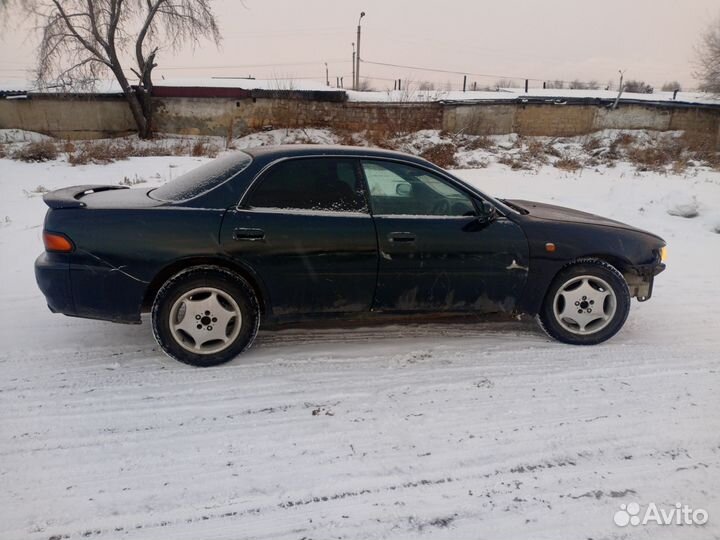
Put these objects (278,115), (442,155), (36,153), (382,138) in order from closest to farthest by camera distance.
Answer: (36,153), (442,155), (382,138), (278,115)

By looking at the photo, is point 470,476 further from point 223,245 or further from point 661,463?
point 223,245

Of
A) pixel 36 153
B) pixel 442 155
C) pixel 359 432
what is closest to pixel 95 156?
pixel 36 153

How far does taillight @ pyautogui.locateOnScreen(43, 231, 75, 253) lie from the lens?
10.6 ft

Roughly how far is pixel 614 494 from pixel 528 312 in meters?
1.71

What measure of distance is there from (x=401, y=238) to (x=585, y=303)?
159cm

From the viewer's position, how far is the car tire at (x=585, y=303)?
3.85m

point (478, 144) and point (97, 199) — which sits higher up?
point (478, 144)

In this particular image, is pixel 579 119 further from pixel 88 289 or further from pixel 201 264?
pixel 88 289

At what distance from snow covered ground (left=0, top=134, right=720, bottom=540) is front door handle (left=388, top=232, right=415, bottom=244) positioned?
0.86m

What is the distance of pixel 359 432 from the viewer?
276 cm

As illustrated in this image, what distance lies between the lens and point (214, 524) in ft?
6.96

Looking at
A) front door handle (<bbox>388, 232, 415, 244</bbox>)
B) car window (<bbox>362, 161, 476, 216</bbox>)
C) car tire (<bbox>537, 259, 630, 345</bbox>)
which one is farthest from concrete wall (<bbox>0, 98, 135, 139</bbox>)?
car tire (<bbox>537, 259, 630, 345</bbox>)

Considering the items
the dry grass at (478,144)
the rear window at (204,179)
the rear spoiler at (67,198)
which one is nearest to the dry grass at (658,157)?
the dry grass at (478,144)

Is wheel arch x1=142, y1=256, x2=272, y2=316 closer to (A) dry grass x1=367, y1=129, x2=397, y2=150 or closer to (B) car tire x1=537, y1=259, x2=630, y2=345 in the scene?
(B) car tire x1=537, y1=259, x2=630, y2=345
